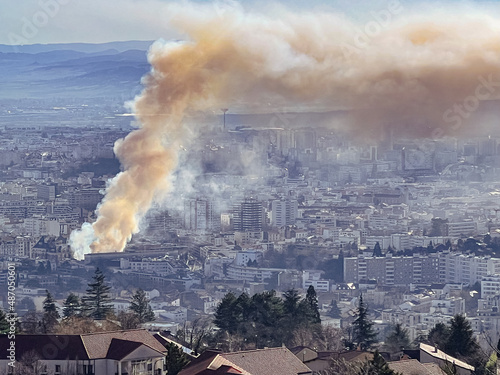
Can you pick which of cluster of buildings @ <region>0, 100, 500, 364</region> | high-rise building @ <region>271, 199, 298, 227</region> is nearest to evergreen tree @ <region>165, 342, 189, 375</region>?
cluster of buildings @ <region>0, 100, 500, 364</region>

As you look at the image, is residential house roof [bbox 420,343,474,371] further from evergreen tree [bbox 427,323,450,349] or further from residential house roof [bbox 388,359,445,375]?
residential house roof [bbox 388,359,445,375]

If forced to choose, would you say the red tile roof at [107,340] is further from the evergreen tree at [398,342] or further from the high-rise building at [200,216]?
the high-rise building at [200,216]

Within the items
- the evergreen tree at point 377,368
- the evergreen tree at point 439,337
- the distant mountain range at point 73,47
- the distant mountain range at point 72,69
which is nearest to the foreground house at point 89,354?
the evergreen tree at point 377,368

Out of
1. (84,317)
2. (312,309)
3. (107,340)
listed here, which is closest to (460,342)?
(312,309)

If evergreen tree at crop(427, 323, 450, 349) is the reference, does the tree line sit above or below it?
above

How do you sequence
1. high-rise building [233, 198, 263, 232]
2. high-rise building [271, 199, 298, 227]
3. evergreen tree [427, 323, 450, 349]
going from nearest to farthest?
1. evergreen tree [427, 323, 450, 349]
2. high-rise building [233, 198, 263, 232]
3. high-rise building [271, 199, 298, 227]

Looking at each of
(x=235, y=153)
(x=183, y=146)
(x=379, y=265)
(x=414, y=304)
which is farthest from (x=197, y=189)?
(x=414, y=304)

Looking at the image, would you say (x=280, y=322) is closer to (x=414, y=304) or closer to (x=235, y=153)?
(x=414, y=304)
